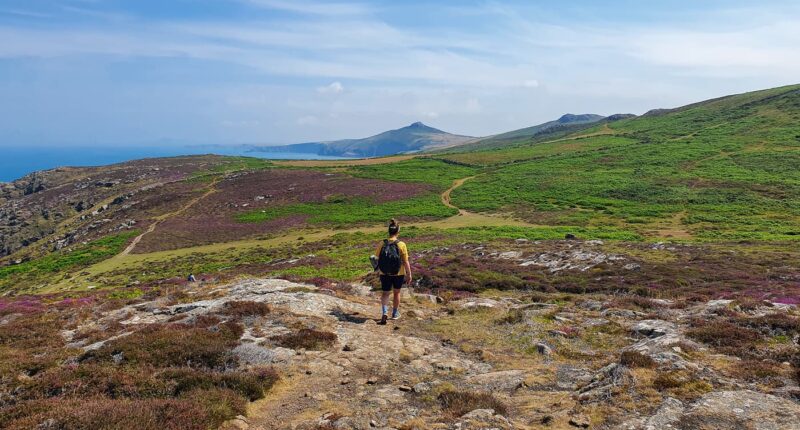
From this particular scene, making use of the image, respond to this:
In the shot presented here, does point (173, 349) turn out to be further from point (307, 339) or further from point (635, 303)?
point (635, 303)

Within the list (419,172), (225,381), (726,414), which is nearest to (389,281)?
(225,381)

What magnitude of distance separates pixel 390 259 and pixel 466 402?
7016 millimetres

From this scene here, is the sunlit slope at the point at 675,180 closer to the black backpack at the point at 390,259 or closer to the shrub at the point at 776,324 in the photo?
the shrub at the point at 776,324

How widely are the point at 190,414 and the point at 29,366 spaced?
6.77 metres

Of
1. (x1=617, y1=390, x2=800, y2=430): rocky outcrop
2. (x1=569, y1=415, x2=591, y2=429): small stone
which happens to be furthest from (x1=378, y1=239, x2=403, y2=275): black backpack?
(x1=617, y1=390, x2=800, y2=430): rocky outcrop

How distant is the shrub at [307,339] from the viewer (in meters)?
12.5

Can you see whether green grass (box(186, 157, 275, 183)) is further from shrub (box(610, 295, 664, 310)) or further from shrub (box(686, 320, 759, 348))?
shrub (box(686, 320, 759, 348))

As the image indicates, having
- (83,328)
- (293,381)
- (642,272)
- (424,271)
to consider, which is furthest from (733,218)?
(83,328)

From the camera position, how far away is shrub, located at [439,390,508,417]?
8461 millimetres

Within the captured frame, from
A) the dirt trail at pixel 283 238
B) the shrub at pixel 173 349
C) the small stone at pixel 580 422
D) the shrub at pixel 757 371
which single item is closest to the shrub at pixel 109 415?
the shrub at pixel 173 349

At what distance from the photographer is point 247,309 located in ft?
51.7

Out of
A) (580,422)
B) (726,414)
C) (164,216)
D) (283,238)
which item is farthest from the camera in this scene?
(164,216)

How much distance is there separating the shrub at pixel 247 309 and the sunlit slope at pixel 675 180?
43160mm

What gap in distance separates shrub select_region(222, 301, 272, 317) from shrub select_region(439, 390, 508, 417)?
29.2 feet
